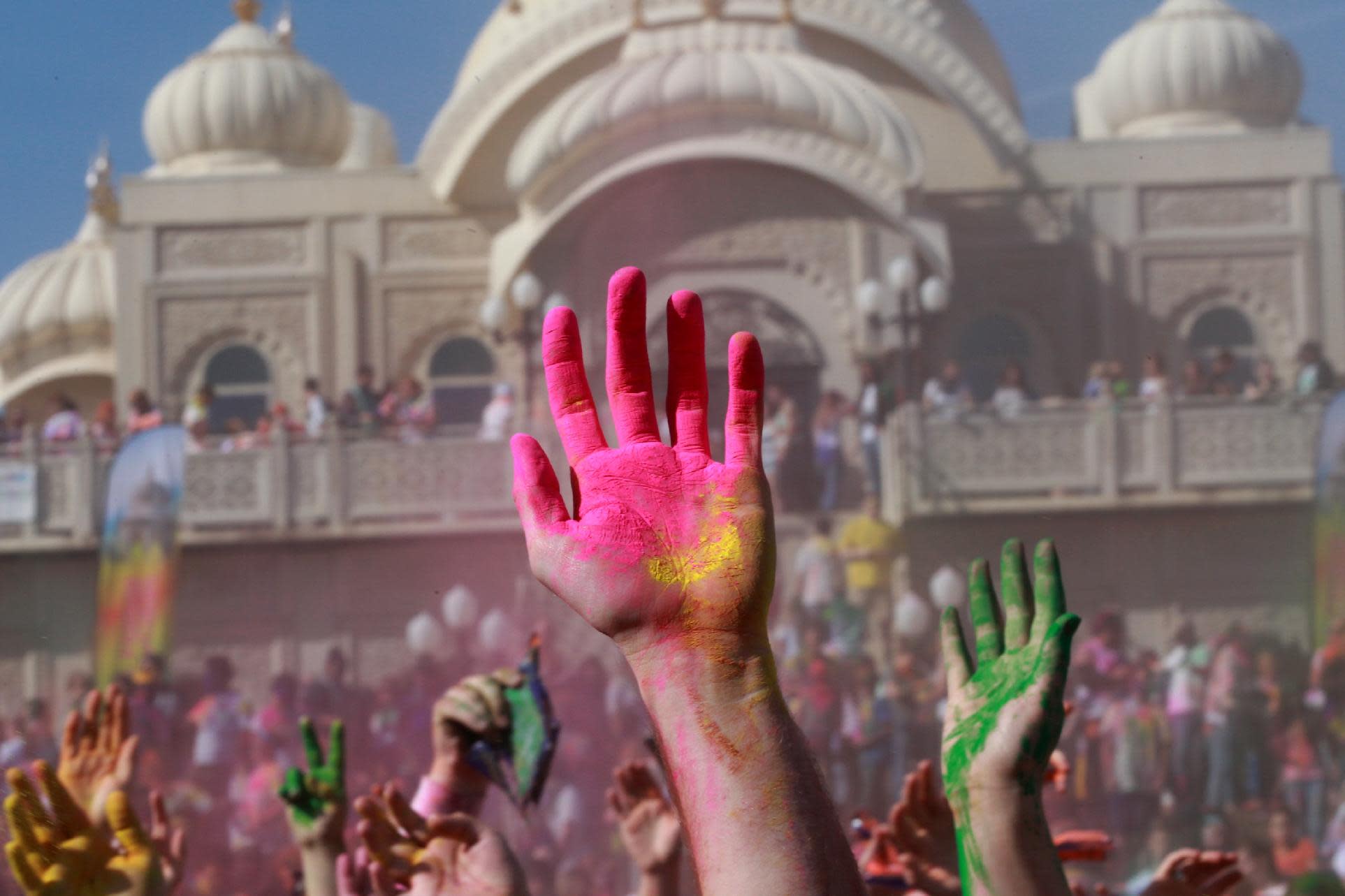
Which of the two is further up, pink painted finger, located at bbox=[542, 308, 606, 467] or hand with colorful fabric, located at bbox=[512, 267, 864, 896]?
pink painted finger, located at bbox=[542, 308, 606, 467]

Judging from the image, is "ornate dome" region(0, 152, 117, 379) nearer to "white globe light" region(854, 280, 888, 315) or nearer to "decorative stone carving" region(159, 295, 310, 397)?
"decorative stone carving" region(159, 295, 310, 397)

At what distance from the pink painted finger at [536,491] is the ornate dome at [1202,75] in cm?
2053

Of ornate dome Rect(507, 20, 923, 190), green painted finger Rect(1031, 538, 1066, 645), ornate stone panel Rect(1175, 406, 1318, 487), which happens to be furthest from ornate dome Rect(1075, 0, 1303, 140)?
green painted finger Rect(1031, 538, 1066, 645)

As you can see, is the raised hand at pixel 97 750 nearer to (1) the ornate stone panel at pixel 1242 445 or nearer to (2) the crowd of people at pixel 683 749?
(2) the crowd of people at pixel 683 749

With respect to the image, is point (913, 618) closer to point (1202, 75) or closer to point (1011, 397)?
point (1011, 397)

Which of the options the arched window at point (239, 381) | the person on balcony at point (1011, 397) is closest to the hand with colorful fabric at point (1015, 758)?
the person on balcony at point (1011, 397)

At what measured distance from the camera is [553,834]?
1328 centimetres

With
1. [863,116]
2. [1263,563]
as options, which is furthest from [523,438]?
[863,116]

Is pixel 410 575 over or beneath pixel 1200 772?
over

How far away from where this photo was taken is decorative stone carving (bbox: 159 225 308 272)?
2145 centimetres

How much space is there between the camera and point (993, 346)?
826 inches

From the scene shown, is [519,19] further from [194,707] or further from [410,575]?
[194,707]

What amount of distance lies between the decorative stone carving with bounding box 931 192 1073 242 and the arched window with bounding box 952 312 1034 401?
0.77 meters

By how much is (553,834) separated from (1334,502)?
7.83m
